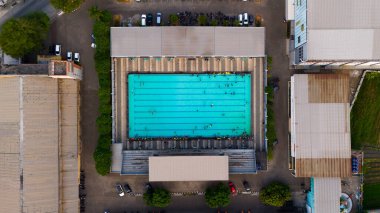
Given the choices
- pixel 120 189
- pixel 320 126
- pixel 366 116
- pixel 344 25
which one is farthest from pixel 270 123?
pixel 120 189

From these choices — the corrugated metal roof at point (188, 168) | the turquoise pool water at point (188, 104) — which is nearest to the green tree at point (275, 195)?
the corrugated metal roof at point (188, 168)

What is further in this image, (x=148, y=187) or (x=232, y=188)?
(x=232, y=188)

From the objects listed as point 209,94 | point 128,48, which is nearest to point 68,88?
point 128,48

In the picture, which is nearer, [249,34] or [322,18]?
[322,18]

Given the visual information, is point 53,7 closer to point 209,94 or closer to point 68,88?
point 68,88

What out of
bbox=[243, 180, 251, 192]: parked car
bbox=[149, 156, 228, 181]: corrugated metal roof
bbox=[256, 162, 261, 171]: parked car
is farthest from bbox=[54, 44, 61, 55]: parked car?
bbox=[256, 162, 261, 171]: parked car

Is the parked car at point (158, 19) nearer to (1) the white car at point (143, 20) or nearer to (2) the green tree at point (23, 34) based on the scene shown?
(1) the white car at point (143, 20)

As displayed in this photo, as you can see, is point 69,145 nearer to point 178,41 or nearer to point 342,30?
point 178,41

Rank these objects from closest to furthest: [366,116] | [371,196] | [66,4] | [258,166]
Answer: [66,4], [258,166], [366,116], [371,196]
